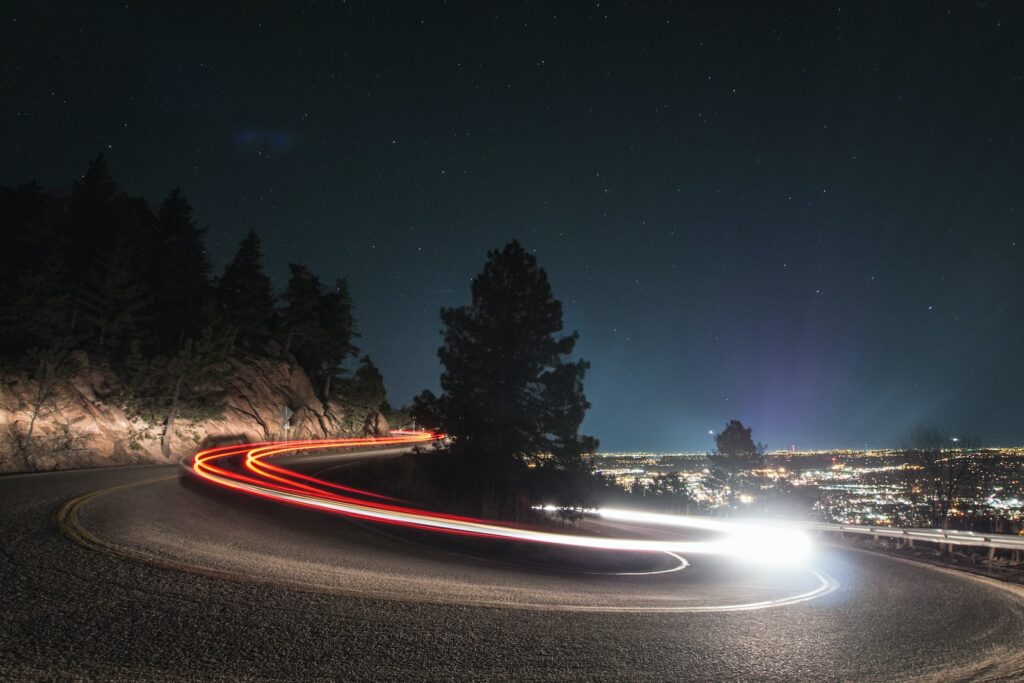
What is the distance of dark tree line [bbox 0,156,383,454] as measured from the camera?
25.1 m

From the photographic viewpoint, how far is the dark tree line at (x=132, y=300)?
25125 mm

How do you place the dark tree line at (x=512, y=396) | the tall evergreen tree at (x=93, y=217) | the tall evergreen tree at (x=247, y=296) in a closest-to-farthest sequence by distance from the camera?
the dark tree line at (x=512, y=396) < the tall evergreen tree at (x=93, y=217) < the tall evergreen tree at (x=247, y=296)

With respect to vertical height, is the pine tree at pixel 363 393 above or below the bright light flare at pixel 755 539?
above

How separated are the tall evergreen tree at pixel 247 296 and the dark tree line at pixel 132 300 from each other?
0.11 m

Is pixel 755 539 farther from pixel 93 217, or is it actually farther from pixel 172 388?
pixel 93 217

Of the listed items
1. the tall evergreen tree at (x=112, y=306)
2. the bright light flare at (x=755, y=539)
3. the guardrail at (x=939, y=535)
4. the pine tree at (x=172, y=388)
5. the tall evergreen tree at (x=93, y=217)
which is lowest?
the bright light flare at (x=755, y=539)

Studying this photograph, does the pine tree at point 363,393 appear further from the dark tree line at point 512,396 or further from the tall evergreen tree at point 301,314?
the dark tree line at point 512,396

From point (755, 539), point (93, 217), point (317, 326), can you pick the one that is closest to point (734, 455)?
point (755, 539)

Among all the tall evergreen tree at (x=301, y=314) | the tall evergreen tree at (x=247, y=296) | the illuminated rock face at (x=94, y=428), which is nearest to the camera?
the illuminated rock face at (x=94, y=428)

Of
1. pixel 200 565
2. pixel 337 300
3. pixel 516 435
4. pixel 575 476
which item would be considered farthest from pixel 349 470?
pixel 337 300

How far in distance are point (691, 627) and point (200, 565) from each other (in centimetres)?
607

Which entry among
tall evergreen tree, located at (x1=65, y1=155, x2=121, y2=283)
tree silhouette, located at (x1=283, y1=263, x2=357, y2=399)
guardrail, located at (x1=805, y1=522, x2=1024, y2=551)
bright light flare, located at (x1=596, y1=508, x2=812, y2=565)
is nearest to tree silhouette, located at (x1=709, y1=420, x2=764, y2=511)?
bright light flare, located at (x1=596, y1=508, x2=812, y2=565)

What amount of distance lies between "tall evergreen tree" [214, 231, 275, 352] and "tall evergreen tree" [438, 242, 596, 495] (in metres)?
27.5

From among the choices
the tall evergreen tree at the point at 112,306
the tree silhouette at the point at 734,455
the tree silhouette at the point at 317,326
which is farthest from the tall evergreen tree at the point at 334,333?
the tree silhouette at the point at 734,455
